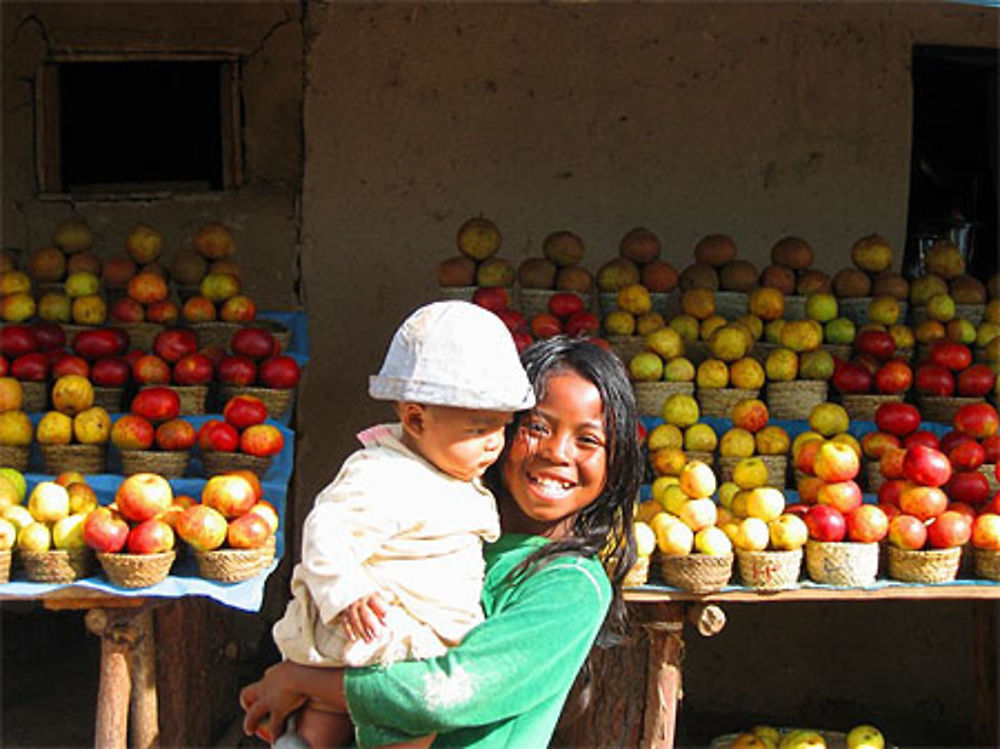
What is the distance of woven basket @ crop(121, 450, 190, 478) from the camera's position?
437 cm

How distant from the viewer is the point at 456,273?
16.8 feet

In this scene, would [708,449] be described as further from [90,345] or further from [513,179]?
[90,345]

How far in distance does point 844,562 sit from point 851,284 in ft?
5.33

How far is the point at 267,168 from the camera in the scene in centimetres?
583

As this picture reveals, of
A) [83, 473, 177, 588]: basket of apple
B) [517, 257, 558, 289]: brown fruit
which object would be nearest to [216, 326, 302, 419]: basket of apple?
[83, 473, 177, 588]: basket of apple

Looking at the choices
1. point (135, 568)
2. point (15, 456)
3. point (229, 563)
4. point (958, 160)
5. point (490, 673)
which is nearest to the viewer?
point (490, 673)

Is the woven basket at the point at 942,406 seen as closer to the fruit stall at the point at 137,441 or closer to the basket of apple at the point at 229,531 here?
Answer: the fruit stall at the point at 137,441

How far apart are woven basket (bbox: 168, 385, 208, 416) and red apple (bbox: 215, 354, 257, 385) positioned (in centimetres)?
10

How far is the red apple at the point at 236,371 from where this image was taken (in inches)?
185

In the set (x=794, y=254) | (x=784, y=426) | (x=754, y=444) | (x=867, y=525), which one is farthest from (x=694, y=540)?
(x=794, y=254)

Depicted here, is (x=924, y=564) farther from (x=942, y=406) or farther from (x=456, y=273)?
(x=456, y=273)

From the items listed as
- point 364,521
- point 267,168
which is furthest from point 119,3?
point 364,521

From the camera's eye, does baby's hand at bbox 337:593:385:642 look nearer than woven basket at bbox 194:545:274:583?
Yes

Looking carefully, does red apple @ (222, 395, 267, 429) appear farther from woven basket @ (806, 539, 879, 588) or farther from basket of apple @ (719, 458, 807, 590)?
woven basket @ (806, 539, 879, 588)
